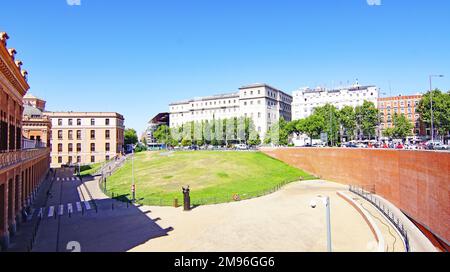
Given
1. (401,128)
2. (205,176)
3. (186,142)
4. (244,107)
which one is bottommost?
(205,176)

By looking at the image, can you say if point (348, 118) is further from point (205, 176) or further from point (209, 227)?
point (209, 227)

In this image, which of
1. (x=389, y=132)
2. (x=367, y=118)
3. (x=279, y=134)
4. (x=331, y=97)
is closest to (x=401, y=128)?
(x=389, y=132)

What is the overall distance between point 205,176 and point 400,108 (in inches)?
4027

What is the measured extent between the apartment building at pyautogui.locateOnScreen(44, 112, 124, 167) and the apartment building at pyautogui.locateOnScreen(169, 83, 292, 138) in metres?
51.5

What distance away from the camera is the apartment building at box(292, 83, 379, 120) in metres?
125

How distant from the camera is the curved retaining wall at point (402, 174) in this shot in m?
24.8

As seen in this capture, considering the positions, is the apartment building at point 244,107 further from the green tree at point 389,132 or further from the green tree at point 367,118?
the green tree at point 389,132

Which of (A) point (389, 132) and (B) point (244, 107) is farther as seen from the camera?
(B) point (244, 107)

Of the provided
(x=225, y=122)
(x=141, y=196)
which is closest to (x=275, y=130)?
(x=225, y=122)

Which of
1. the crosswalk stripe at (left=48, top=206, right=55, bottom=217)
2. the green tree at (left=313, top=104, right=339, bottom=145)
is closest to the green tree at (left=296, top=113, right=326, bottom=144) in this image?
the green tree at (left=313, top=104, right=339, bottom=145)

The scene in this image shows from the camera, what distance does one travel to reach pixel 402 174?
35156mm

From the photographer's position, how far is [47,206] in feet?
123
